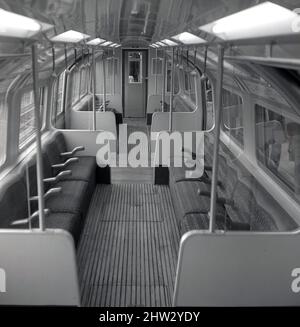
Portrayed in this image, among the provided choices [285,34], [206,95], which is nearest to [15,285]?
[285,34]

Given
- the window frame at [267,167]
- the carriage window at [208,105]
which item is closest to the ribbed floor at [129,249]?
the window frame at [267,167]

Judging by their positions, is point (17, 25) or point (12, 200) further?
point (12, 200)

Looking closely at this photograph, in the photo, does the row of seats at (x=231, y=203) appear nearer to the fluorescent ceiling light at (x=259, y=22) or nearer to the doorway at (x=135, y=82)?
the fluorescent ceiling light at (x=259, y=22)

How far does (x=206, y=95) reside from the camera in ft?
24.9

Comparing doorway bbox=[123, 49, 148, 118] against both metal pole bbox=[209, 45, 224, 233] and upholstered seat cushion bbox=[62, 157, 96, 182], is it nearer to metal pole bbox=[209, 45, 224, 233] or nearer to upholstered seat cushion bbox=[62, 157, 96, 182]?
upholstered seat cushion bbox=[62, 157, 96, 182]

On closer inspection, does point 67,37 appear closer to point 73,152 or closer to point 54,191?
point 54,191

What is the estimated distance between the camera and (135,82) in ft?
41.5

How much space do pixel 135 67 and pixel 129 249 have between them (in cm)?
902

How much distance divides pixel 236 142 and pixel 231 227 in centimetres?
244

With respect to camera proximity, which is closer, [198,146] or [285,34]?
[285,34]

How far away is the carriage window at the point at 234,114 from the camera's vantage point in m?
4.98

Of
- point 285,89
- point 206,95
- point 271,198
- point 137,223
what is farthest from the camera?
point 206,95

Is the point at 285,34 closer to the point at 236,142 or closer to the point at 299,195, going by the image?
the point at 299,195

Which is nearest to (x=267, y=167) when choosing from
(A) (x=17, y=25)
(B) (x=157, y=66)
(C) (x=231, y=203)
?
(C) (x=231, y=203)
